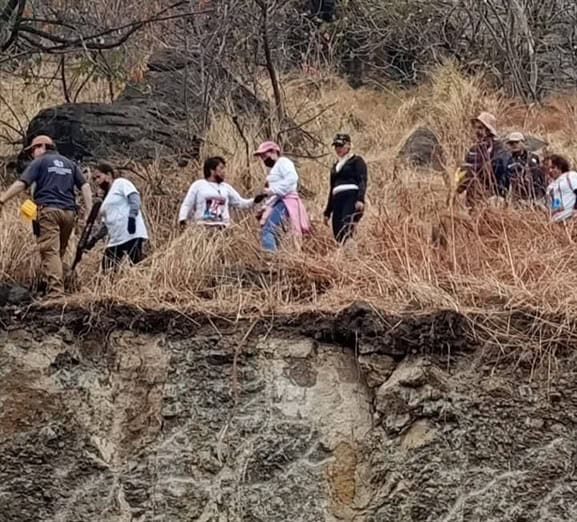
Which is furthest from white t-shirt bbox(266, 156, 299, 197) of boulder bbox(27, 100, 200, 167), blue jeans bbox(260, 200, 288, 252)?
boulder bbox(27, 100, 200, 167)

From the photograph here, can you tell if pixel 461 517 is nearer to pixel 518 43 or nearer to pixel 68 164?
pixel 68 164

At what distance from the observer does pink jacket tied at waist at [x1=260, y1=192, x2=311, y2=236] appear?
1106 cm

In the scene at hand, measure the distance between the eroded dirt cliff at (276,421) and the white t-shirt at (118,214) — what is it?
78 cm

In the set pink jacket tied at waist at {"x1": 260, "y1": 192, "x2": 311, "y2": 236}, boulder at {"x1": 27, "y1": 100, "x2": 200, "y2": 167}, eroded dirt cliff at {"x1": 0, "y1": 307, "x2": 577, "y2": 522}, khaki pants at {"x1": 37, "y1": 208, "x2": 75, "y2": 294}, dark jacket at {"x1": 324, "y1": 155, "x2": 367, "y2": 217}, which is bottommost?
eroded dirt cliff at {"x1": 0, "y1": 307, "x2": 577, "y2": 522}

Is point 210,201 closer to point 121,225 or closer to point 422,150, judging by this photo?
point 121,225

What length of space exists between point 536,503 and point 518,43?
1186 centimetres

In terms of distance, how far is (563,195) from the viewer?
436 inches

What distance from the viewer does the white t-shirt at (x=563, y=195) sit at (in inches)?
432

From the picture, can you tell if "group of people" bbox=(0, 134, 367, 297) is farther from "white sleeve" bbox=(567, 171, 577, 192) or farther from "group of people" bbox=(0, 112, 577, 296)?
"white sleeve" bbox=(567, 171, 577, 192)

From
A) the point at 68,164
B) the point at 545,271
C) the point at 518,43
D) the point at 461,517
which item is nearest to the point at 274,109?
the point at 518,43

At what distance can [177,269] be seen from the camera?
10766 millimetres

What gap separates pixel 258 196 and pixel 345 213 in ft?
2.87

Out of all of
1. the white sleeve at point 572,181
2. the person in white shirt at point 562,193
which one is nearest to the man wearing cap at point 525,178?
the person in white shirt at point 562,193

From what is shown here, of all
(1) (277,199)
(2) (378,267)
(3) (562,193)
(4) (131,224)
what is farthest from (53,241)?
(3) (562,193)
